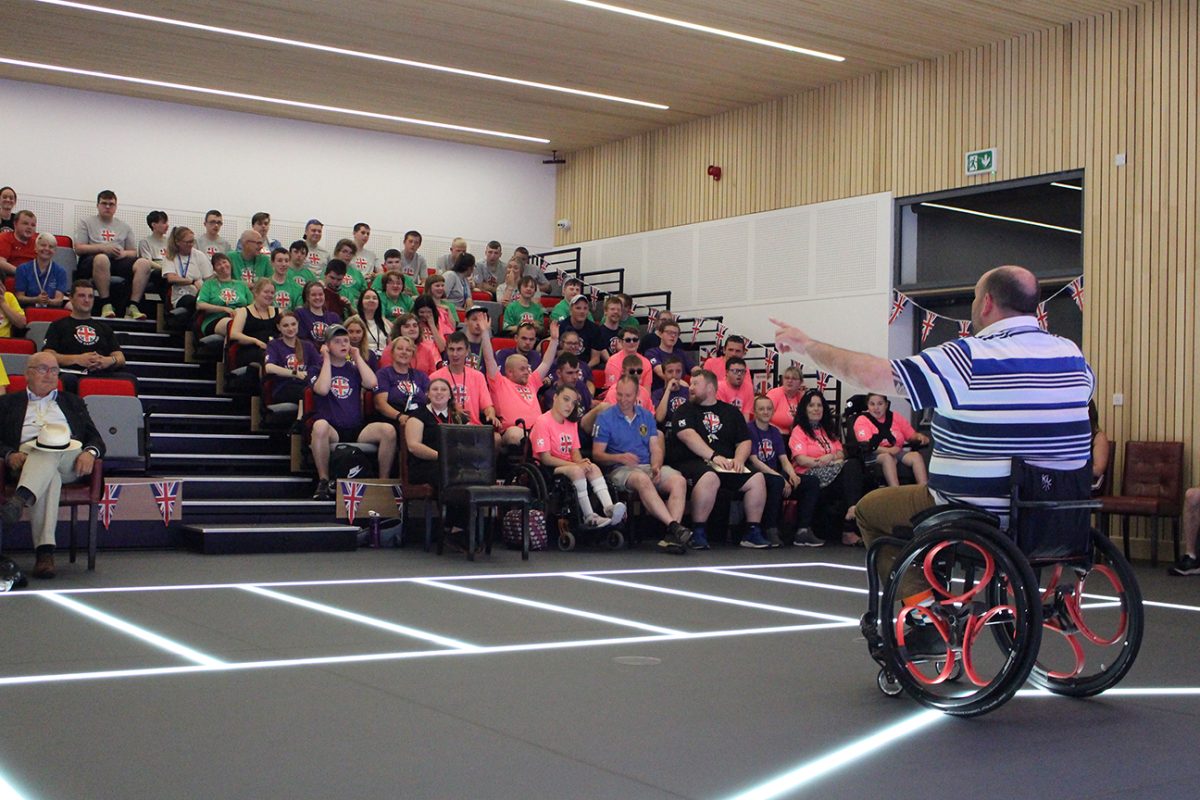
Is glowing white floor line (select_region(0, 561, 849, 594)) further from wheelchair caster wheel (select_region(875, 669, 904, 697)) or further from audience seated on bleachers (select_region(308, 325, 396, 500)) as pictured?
wheelchair caster wheel (select_region(875, 669, 904, 697))

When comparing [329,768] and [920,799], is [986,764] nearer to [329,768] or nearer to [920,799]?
[920,799]

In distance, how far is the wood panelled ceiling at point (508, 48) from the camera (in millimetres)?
9383

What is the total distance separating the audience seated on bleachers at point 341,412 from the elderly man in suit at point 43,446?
207 centimetres

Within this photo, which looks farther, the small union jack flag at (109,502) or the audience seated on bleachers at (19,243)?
the audience seated on bleachers at (19,243)

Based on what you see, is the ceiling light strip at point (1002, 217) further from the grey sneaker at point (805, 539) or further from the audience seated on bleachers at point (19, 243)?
the audience seated on bleachers at point (19, 243)

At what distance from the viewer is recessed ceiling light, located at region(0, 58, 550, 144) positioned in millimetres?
11523

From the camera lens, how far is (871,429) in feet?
30.8

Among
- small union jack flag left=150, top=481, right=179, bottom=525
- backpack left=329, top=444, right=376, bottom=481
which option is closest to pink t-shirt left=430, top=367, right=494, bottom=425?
backpack left=329, top=444, right=376, bottom=481

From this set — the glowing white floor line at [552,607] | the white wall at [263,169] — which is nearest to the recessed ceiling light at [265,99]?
the white wall at [263,169]

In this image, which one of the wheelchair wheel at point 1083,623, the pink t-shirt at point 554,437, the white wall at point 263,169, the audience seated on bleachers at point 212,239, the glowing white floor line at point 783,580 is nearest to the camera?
the wheelchair wheel at point 1083,623

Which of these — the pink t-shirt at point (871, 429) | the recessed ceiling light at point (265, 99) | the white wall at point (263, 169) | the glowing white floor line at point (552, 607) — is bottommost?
the glowing white floor line at point (552, 607)

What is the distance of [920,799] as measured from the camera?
2.45 m

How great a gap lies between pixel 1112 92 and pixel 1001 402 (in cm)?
697

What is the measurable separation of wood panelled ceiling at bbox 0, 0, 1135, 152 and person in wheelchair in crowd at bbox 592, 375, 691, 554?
3070 millimetres
